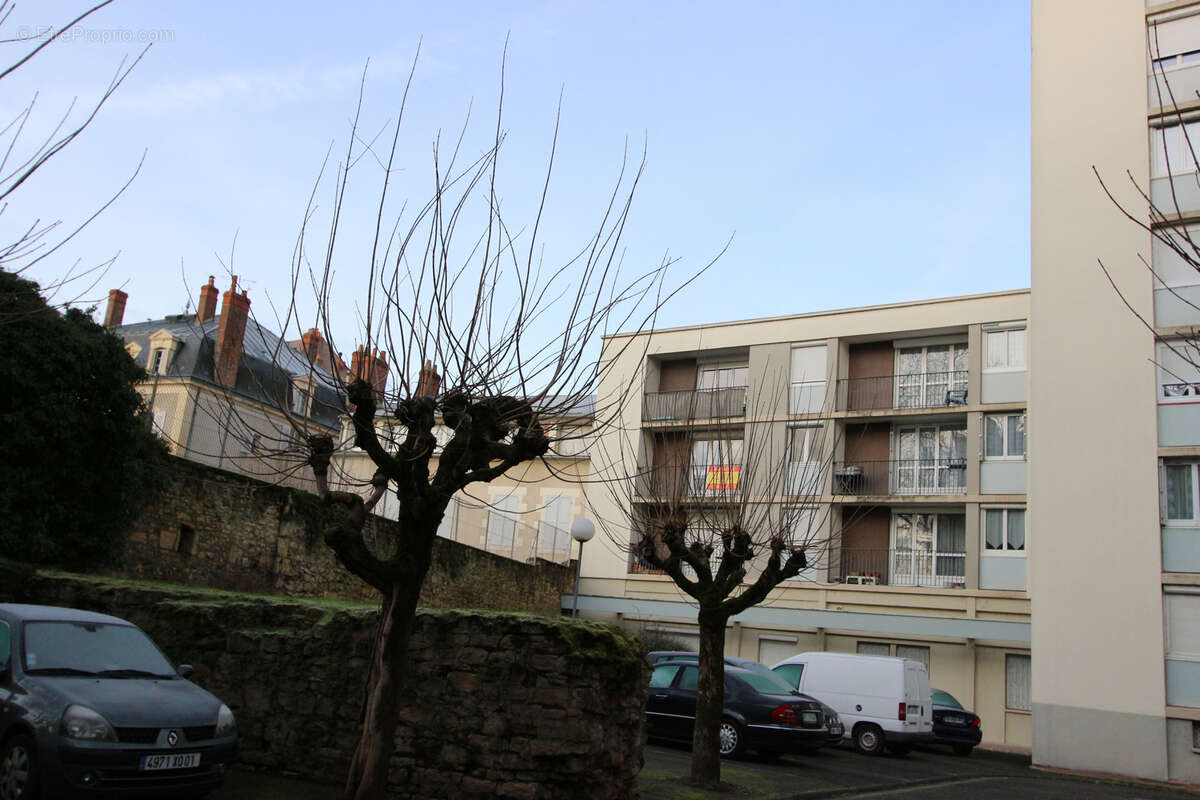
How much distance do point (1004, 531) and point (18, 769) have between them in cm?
2547

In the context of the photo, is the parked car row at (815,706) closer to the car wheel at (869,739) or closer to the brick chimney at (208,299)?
the car wheel at (869,739)

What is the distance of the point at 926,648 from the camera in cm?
2783

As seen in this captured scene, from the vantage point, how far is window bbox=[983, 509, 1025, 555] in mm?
27047

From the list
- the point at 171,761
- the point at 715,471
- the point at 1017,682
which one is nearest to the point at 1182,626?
the point at 1017,682

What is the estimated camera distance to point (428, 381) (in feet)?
29.1

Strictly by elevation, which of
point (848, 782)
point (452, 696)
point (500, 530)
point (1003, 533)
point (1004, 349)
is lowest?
point (848, 782)

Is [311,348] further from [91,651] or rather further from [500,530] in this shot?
[500,530]

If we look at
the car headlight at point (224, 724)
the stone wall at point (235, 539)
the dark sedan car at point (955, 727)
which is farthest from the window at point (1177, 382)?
the car headlight at point (224, 724)

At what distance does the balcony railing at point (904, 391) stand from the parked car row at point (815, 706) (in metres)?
9.67

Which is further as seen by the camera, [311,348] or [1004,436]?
[1004,436]

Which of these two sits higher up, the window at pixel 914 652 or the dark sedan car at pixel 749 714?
the window at pixel 914 652

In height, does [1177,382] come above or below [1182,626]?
above

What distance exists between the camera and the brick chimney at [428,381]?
326 inches

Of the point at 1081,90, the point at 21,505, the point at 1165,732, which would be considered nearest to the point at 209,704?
the point at 21,505
